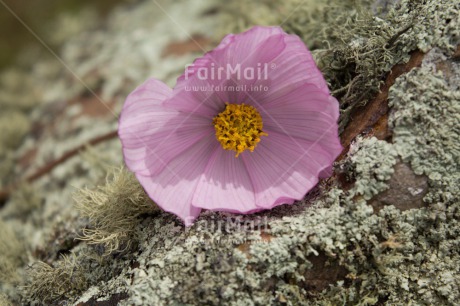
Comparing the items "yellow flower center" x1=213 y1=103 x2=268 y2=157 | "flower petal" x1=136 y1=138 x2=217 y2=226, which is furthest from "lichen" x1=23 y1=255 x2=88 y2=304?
"yellow flower center" x1=213 y1=103 x2=268 y2=157

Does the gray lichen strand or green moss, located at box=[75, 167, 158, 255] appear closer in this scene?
the gray lichen strand

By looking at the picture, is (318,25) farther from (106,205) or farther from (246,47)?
(106,205)

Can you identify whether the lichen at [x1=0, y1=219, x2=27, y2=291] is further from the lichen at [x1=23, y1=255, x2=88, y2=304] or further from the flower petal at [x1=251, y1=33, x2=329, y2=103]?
the flower petal at [x1=251, y1=33, x2=329, y2=103]

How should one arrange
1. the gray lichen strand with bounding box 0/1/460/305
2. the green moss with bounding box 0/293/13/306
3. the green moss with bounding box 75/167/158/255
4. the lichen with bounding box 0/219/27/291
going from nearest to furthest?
the gray lichen strand with bounding box 0/1/460/305 → the green moss with bounding box 75/167/158/255 → the green moss with bounding box 0/293/13/306 → the lichen with bounding box 0/219/27/291

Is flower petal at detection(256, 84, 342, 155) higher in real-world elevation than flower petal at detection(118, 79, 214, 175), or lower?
lower

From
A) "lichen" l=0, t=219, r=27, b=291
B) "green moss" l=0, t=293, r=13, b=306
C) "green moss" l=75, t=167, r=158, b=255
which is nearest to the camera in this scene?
"green moss" l=75, t=167, r=158, b=255

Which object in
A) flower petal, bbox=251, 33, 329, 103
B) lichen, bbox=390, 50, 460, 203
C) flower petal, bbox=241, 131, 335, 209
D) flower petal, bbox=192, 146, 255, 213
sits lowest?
lichen, bbox=390, 50, 460, 203

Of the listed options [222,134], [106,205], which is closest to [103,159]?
[106,205]

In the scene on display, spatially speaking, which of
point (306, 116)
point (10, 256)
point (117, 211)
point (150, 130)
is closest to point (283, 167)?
point (306, 116)
